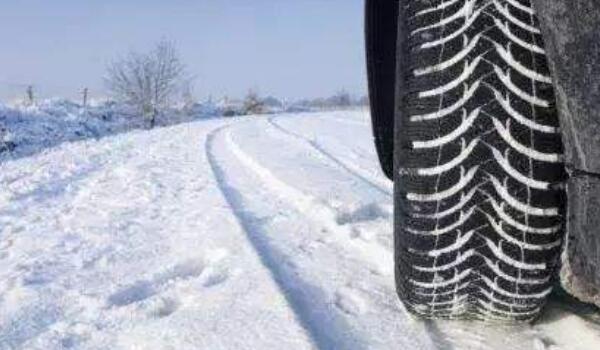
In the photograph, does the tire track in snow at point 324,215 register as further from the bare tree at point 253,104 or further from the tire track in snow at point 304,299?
the bare tree at point 253,104

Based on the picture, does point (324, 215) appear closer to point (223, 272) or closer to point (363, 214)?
point (363, 214)

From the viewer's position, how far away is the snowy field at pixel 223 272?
197 cm

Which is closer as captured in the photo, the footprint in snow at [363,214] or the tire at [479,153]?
the tire at [479,153]

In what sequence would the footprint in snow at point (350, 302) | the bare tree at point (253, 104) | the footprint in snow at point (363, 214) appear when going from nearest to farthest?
the footprint in snow at point (350, 302) < the footprint in snow at point (363, 214) < the bare tree at point (253, 104)

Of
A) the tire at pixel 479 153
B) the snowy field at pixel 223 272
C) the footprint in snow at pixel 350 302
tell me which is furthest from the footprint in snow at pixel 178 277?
the tire at pixel 479 153

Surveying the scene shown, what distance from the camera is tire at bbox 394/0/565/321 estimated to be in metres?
1.67

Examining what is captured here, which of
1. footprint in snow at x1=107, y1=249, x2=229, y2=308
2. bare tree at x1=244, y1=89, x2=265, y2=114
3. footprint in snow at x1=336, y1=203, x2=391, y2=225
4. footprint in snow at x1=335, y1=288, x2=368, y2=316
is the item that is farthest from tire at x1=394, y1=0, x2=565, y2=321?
bare tree at x1=244, y1=89, x2=265, y2=114

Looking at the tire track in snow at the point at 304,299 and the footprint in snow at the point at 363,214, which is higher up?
the tire track in snow at the point at 304,299

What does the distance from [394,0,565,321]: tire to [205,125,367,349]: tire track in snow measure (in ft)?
0.86

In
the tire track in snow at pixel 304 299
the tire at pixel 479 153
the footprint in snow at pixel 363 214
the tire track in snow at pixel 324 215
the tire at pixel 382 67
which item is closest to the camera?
the tire at pixel 479 153

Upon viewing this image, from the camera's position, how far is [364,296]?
2279mm

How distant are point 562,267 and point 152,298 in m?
1.23

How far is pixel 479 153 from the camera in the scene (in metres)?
1.72

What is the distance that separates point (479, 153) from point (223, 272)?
3.82 ft
